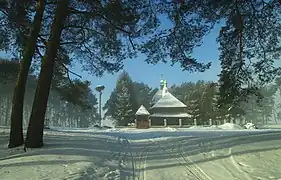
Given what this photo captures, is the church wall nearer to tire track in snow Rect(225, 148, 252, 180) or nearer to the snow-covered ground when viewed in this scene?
the snow-covered ground

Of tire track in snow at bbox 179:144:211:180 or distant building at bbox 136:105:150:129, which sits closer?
tire track in snow at bbox 179:144:211:180

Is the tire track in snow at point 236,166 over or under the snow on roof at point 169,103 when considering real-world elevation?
under


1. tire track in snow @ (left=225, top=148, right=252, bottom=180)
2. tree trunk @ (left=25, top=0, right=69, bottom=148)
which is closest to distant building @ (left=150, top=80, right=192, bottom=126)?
tree trunk @ (left=25, top=0, right=69, bottom=148)

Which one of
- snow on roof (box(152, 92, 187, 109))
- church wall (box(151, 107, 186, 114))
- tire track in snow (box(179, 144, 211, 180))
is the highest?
snow on roof (box(152, 92, 187, 109))

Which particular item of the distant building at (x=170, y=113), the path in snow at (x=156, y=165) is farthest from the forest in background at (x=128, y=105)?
the path in snow at (x=156, y=165)

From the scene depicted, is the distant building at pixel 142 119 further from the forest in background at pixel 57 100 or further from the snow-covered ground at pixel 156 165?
the snow-covered ground at pixel 156 165

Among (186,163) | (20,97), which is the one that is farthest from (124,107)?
(186,163)

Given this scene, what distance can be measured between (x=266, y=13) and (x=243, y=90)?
3.14 m

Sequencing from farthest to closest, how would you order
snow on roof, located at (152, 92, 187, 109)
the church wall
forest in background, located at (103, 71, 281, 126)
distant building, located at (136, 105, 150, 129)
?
1. forest in background, located at (103, 71, 281, 126)
2. snow on roof, located at (152, 92, 187, 109)
3. the church wall
4. distant building, located at (136, 105, 150, 129)

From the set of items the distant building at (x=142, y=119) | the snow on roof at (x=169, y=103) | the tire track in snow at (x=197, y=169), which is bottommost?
the tire track in snow at (x=197, y=169)

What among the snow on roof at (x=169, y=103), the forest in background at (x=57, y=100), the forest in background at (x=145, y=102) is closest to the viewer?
the forest in background at (x=57, y=100)

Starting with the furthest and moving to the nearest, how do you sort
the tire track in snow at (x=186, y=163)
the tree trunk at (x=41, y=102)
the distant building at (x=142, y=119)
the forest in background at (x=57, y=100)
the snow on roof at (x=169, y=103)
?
the snow on roof at (x=169, y=103)
the distant building at (x=142, y=119)
the forest in background at (x=57, y=100)
the tree trunk at (x=41, y=102)
the tire track in snow at (x=186, y=163)

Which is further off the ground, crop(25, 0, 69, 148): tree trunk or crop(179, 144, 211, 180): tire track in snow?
crop(25, 0, 69, 148): tree trunk

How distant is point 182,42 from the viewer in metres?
14.9
